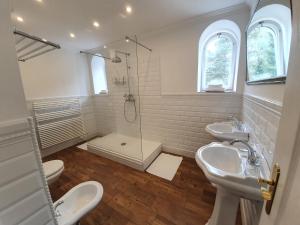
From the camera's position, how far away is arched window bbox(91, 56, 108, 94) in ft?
11.5

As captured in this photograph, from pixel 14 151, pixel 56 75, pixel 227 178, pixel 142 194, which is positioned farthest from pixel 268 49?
pixel 56 75

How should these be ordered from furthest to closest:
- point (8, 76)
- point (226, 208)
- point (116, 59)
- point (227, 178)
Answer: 1. point (116, 59)
2. point (226, 208)
3. point (227, 178)
4. point (8, 76)

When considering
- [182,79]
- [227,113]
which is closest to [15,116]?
[182,79]

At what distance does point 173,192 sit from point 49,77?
3219 mm

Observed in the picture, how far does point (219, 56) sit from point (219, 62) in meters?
0.10

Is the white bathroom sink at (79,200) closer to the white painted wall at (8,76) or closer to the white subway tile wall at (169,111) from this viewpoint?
the white painted wall at (8,76)

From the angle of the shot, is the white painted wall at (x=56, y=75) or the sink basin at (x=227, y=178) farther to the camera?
the white painted wall at (x=56, y=75)

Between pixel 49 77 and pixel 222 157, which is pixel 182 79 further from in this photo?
pixel 49 77

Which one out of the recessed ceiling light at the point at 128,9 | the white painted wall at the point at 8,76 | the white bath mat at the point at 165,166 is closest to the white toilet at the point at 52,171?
the white bath mat at the point at 165,166

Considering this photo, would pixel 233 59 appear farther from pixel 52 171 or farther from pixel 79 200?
pixel 52 171

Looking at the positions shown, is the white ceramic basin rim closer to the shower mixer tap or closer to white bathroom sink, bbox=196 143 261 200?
white bathroom sink, bbox=196 143 261 200

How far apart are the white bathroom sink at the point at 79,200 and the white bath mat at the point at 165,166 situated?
105cm

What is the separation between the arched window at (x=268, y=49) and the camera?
74 cm

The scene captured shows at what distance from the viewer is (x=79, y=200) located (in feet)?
4.23
